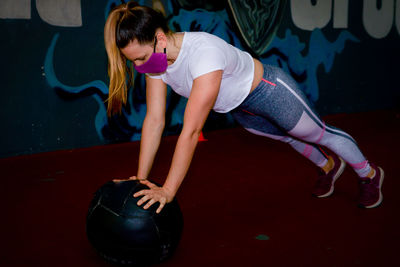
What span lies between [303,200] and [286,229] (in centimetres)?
43

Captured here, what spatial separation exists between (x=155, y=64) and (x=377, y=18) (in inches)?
218

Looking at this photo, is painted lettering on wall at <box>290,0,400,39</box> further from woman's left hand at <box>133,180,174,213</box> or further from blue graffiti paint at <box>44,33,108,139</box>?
woman's left hand at <box>133,180,174,213</box>

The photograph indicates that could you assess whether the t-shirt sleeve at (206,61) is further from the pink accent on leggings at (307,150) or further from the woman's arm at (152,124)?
the pink accent on leggings at (307,150)

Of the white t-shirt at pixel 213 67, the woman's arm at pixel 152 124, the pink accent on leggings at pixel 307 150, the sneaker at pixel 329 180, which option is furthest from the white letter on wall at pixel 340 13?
the woman's arm at pixel 152 124

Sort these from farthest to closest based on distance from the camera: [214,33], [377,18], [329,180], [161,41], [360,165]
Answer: [377,18], [214,33], [329,180], [360,165], [161,41]

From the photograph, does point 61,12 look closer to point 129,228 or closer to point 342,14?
point 129,228

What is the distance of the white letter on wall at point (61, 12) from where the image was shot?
326cm

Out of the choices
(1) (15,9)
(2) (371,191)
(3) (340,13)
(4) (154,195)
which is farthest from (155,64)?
(3) (340,13)

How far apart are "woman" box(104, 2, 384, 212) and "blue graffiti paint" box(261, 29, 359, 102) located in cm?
304

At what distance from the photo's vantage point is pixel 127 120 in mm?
3822

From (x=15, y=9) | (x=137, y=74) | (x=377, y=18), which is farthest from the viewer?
(x=377, y=18)

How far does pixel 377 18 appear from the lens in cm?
594

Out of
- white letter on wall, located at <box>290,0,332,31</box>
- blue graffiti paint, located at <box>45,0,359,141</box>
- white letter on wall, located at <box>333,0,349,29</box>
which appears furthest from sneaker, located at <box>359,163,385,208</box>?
white letter on wall, located at <box>333,0,349,29</box>

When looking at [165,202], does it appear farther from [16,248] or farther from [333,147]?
[333,147]
